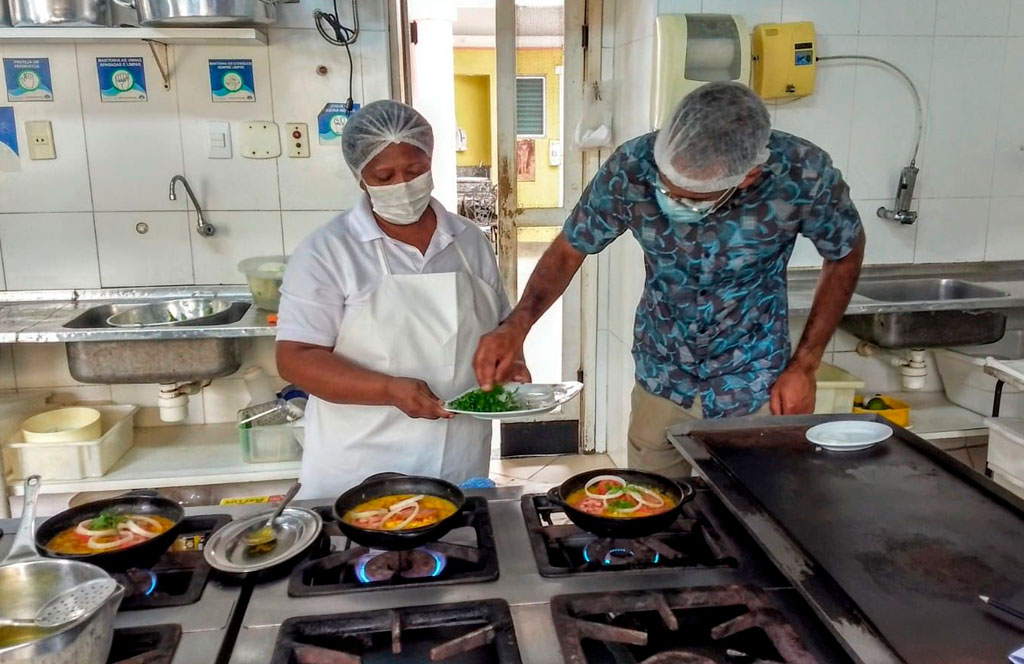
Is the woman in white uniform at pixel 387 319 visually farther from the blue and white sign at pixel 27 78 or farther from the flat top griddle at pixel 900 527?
the blue and white sign at pixel 27 78

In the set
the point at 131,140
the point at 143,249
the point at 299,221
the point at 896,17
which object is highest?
the point at 896,17

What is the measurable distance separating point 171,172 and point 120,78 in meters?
0.41

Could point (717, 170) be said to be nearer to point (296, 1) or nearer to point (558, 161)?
point (296, 1)

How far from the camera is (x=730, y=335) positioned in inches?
79.0

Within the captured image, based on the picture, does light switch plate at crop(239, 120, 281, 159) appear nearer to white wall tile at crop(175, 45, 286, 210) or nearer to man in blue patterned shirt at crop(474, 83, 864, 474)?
white wall tile at crop(175, 45, 286, 210)

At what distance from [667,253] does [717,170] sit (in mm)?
341

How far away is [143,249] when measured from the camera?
11.0 feet

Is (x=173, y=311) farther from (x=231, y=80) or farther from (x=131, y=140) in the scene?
(x=231, y=80)

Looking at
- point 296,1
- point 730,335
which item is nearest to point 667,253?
→ point 730,335

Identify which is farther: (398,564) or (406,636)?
(398,564)

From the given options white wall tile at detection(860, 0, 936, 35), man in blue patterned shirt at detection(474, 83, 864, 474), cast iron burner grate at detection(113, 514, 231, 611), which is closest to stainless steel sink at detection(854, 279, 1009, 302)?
white wall tile at detection(860, 0, 936, 35)

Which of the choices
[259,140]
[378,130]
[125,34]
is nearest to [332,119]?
[259,140]

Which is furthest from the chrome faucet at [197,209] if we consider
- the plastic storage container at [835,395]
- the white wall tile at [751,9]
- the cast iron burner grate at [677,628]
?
the cast iron burner grate at [677,628]

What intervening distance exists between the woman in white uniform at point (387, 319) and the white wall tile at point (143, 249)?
5.67 ft
